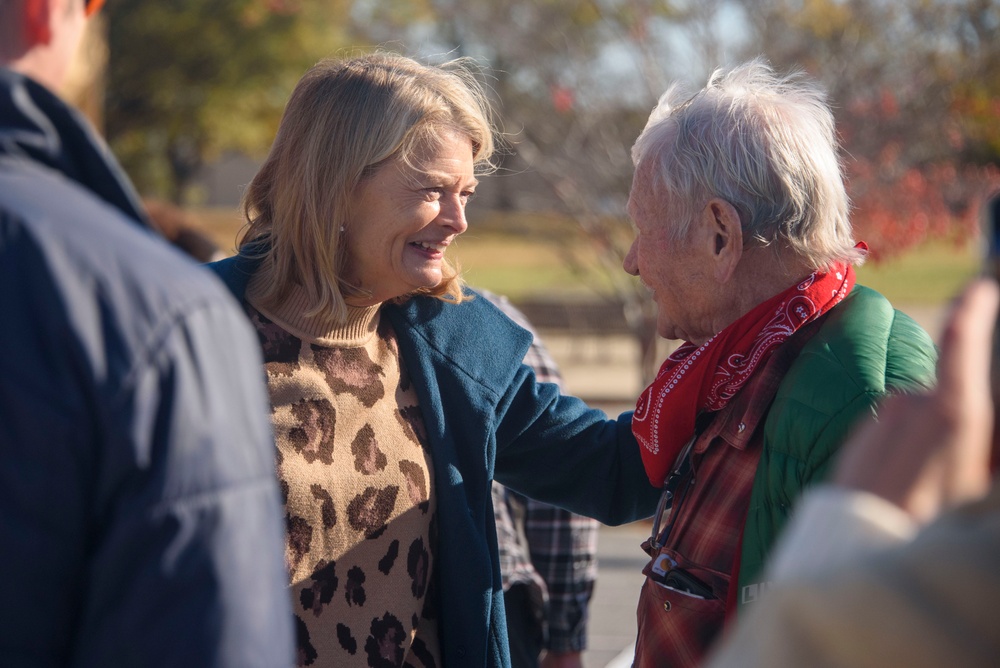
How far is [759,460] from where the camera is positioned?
2.03 m

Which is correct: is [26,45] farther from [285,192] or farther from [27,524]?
[285,192]

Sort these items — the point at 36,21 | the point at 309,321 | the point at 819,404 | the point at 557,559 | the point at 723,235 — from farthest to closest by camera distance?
the point at 557,559, the point at 309,321, the point at 723,235, the point at 819,404, the point at 36,21

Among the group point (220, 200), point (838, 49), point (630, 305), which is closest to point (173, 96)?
point (630, 305)

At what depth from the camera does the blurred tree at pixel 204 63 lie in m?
20.5

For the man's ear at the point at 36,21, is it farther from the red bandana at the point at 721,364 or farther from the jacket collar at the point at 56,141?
the red bandana at the point at 721,364

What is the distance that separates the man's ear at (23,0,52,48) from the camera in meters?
1.24

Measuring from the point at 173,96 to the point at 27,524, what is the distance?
71.3 feet

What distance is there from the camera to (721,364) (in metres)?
2.16

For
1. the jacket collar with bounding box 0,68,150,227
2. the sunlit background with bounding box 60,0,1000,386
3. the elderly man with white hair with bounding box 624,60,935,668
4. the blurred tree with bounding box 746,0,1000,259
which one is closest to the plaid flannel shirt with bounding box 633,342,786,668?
the elderly man with white hair with bounding box 624,60,935,668

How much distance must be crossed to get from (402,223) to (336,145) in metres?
0.23

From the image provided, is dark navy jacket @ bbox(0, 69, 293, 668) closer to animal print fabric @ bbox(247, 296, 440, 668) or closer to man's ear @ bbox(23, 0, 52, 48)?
man's ear @ bbox(23, 0, 52, 48)

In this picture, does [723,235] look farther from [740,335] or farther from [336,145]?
[336,145]

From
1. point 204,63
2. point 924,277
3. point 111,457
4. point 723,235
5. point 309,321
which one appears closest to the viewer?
point 111,457

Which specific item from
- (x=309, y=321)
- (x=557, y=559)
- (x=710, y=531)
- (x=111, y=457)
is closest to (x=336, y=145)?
(x=309, y=321)
